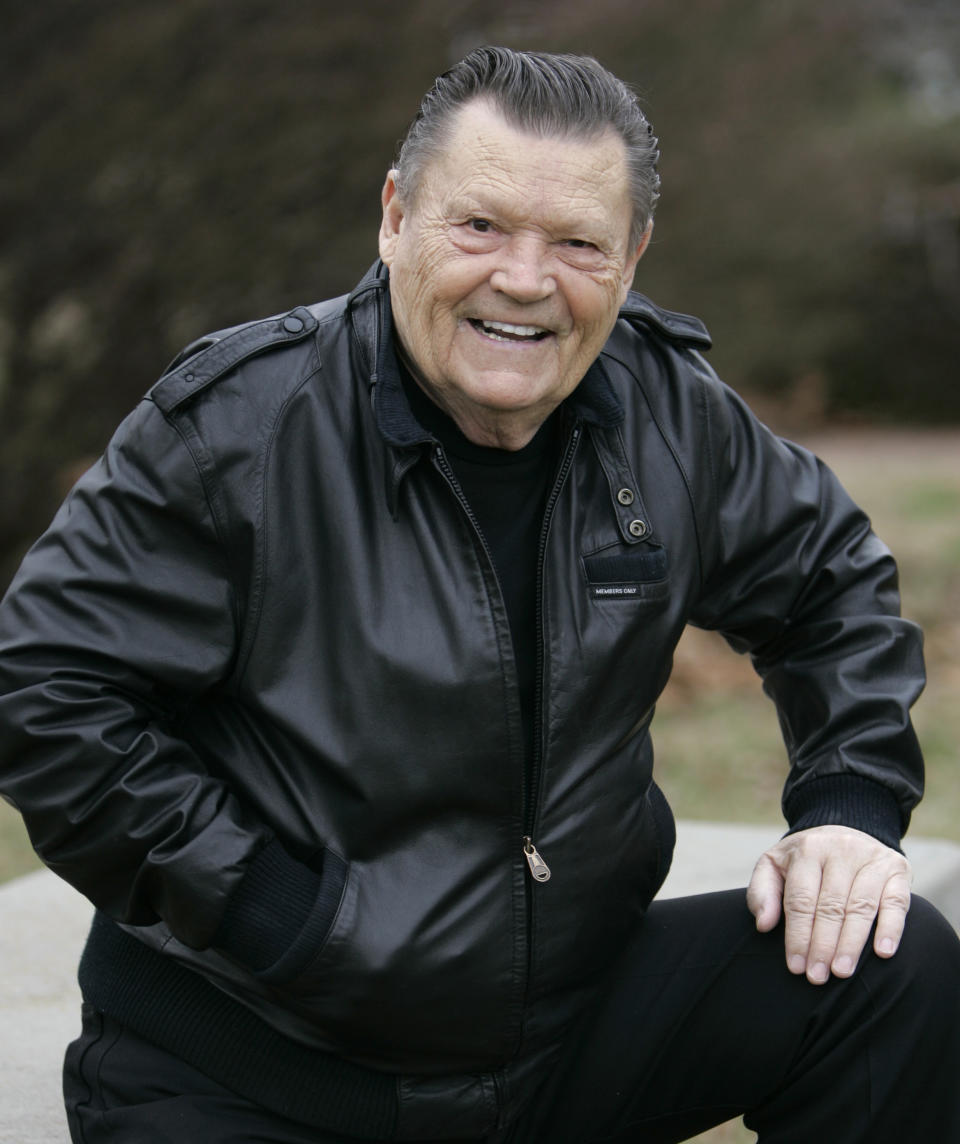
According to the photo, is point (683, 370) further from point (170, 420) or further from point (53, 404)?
point (53, 404)

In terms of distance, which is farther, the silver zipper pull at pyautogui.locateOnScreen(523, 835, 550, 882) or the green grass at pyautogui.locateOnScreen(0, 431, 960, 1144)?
the green grass at pyautogui.locateOnScreen(0, 431, 960, 1144)

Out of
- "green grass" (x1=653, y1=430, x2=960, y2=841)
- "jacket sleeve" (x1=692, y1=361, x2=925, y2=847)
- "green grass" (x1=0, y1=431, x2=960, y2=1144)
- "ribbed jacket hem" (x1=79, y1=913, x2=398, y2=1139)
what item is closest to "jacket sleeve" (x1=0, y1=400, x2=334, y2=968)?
"ribbed jacket hem" (x1=79, y1=913, x2=398, y2=1139)

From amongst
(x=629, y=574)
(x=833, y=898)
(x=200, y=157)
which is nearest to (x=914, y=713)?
(x=200, y=157)

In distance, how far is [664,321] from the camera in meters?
2.21

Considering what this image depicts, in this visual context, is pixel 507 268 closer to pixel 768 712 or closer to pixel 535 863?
pixel 535 863

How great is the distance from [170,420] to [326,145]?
504 centimetres

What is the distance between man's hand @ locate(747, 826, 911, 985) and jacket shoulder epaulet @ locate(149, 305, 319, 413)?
0.94 m

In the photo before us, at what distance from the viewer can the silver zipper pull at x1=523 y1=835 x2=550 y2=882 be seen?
1856mm

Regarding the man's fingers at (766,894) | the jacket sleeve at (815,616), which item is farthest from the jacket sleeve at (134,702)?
the jacket sleeve at (815,616)

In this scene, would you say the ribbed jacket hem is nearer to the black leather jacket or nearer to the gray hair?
the black leather jacket

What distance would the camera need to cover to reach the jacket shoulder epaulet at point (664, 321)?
2.20 metres

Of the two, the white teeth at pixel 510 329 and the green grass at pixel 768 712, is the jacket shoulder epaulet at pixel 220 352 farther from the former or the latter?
the green grass at pixel 768 712

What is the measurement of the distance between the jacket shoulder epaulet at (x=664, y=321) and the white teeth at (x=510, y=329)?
11.6 inches

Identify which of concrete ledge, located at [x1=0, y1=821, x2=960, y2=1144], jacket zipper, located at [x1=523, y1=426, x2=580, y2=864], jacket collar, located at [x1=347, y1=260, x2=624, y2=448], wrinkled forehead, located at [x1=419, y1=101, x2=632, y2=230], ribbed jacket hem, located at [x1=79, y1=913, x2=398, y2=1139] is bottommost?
concrete ledge, located at [x1=0, y1=821, x2=960, y2=1144]
